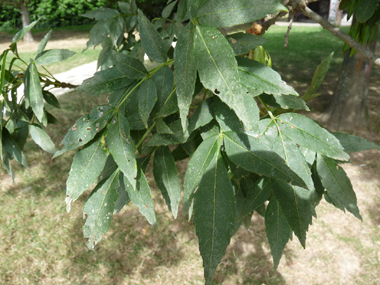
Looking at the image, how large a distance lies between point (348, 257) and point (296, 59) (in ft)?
20.7

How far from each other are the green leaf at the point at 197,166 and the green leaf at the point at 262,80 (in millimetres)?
155

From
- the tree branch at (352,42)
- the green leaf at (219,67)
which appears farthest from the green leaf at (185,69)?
the tree branch at (352,42)

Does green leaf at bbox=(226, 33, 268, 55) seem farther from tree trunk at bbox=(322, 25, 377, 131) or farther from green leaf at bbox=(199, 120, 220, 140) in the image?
tree trunk at bbox=(322, 25, 377, 131)

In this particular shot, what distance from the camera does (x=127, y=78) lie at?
0.83 meters

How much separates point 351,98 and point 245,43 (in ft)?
13.7

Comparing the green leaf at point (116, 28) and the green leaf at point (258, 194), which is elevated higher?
the green leaf at point (116, 28)

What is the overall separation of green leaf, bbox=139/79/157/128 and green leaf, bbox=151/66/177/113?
23 millimetres

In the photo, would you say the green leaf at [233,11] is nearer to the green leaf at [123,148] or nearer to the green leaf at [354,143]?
the green leaf at [123,148]

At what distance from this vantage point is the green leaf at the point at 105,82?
2.60 ft

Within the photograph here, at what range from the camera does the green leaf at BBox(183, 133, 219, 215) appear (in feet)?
2.22

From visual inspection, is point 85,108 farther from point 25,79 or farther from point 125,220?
point 25,79

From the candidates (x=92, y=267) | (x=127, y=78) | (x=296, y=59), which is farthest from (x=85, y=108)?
(x=296, y=59)

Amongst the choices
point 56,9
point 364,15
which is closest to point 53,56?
point 364,15

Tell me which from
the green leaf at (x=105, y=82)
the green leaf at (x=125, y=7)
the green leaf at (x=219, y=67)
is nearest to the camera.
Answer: the green leaf at (x=219, y=67)
